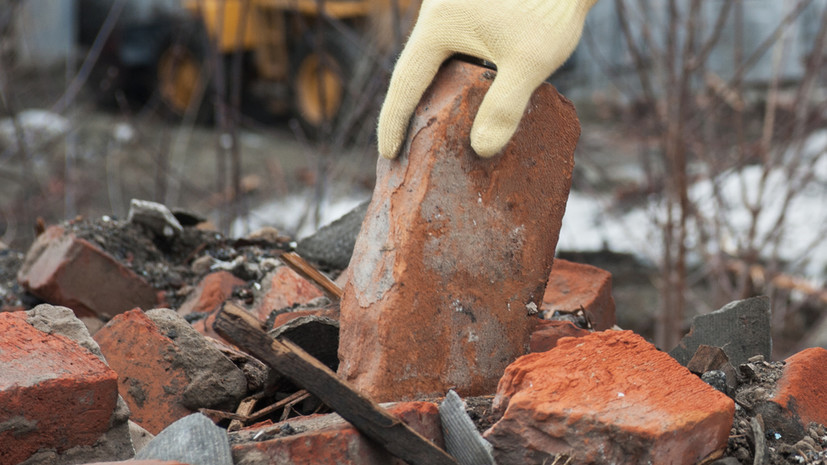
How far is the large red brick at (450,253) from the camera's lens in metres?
1.89

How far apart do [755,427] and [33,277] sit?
2.27 metres

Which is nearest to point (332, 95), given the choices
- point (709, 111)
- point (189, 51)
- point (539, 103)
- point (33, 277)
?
point (189, 51)

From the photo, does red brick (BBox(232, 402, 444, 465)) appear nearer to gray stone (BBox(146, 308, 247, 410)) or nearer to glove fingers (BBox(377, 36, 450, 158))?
gray stone (BBox(146, 308, 247, 410))

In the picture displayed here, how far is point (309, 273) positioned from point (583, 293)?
0.89 meters

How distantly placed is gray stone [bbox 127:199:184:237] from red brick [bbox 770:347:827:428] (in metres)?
2.14

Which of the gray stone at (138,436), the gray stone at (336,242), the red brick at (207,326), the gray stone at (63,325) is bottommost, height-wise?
the gray stone at (138,436)

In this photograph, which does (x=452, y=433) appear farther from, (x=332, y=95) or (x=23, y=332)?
(x=332, y=95)

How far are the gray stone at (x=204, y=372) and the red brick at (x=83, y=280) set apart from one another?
0.81 m

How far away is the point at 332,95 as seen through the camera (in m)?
10.8

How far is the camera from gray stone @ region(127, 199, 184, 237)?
10.1 ft

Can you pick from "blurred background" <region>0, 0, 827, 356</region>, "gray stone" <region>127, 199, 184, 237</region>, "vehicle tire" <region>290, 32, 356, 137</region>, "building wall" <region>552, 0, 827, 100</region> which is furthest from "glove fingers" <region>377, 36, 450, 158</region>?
"building wall" <region>552, 0, 827, 100</region>

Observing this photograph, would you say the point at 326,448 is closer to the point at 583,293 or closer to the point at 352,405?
the point at 352,405

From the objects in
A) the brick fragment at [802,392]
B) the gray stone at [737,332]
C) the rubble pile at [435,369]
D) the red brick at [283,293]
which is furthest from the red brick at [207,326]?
the brick fragment at [802,392]

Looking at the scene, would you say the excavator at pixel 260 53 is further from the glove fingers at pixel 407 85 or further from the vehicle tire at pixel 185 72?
the glove fingers at pixel 407 85
